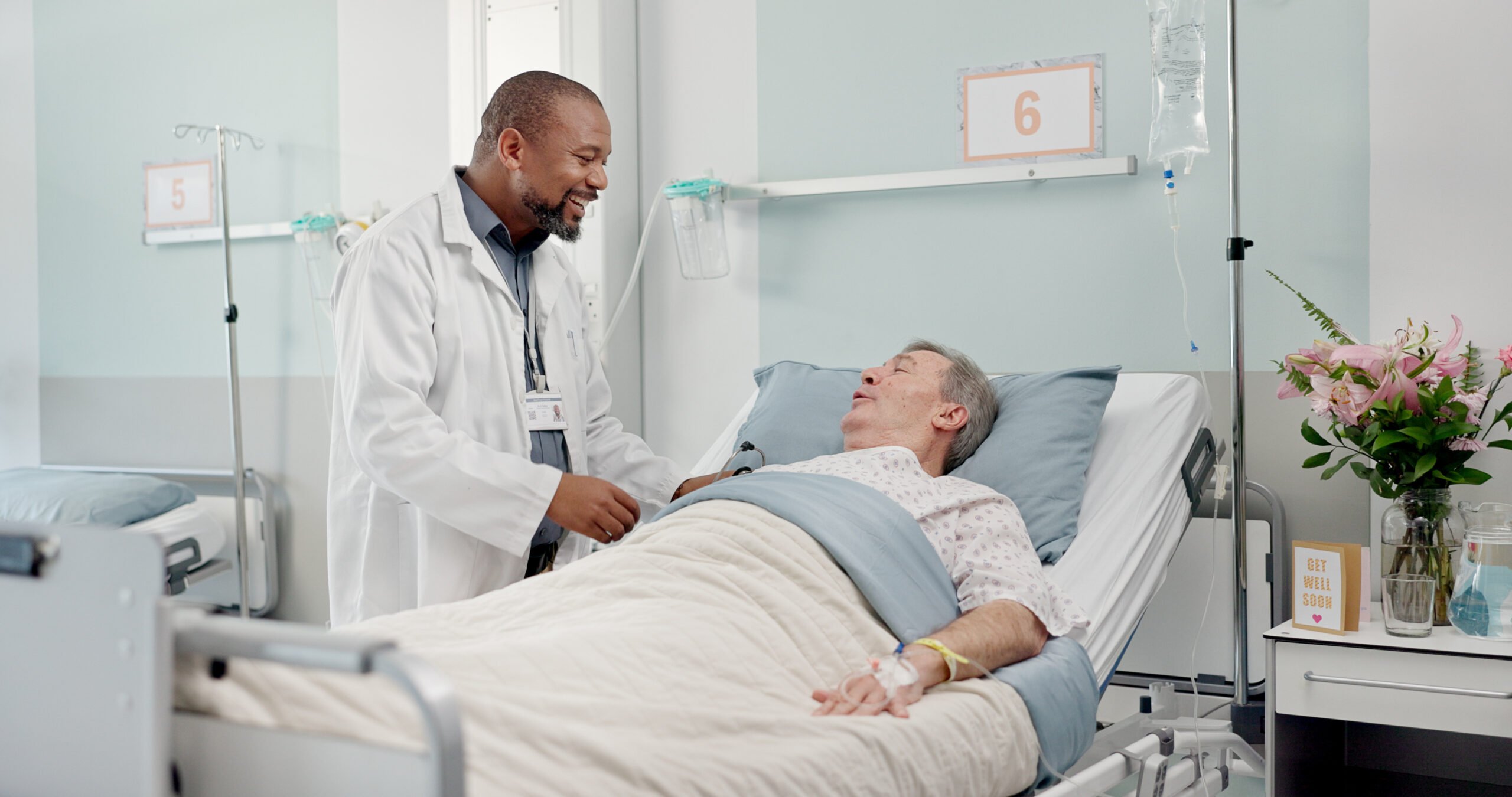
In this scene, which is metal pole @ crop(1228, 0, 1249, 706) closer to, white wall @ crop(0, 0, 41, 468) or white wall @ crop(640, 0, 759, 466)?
white wall @ crop(640, 0, 759, 466)

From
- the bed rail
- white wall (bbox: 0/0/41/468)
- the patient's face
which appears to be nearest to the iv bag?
the patient's face

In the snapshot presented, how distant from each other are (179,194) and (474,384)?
7.46 ft

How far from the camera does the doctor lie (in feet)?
6.23

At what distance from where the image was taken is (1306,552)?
195 cm

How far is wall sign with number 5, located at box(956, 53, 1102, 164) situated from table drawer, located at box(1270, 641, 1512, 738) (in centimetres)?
118

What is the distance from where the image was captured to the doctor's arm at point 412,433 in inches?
73.9

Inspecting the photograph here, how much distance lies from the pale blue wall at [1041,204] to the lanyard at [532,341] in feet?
2.79

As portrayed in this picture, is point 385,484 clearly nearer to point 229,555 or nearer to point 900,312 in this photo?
point 900,312

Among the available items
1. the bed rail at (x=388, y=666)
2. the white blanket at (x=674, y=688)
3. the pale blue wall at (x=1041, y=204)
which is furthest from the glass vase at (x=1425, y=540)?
the bed rail at (x=388, y=666)

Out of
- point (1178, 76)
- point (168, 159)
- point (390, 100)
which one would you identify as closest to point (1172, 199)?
point (1178, 76)

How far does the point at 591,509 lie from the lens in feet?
6.26

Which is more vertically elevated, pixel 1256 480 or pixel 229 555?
pixel 1256 480

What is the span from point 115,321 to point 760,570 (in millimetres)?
3230

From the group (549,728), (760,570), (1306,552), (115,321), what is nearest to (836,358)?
(1306,552)
